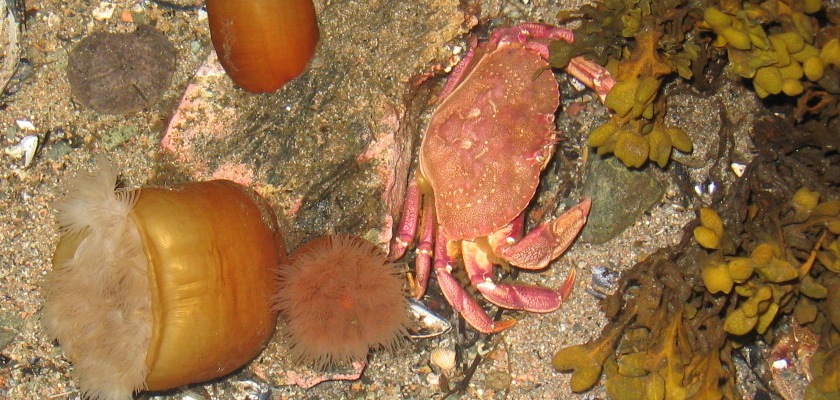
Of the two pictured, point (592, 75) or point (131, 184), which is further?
point (131, 184)

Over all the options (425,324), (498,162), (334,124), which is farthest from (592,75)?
(425,324)

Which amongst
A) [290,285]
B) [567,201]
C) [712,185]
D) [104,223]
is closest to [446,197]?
[567,201]

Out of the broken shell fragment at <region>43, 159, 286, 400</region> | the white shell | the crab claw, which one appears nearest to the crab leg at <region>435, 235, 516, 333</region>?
the white shell

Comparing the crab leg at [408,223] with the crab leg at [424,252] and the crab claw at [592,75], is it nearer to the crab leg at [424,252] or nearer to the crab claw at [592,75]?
the crab leg at [424,252]

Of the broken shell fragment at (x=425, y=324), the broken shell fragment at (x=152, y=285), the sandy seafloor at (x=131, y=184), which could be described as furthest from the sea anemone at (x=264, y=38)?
the broken shell fragment at (x=425, y=324)

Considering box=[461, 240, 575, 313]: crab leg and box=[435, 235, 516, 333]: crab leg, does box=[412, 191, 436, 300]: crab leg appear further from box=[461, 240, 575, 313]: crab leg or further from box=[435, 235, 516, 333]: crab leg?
box=[461, 240, 575, 313]: crab leg

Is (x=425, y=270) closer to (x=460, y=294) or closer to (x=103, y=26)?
(x=460, y=294)

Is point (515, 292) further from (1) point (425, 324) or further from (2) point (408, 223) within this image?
(2) point (408, 223)
